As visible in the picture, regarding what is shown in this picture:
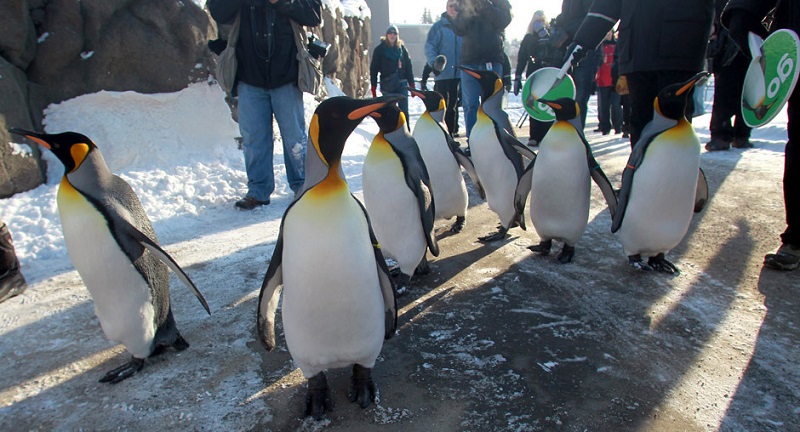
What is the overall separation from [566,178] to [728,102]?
154 inches

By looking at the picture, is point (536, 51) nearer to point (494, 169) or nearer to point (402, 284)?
point (494, 169)

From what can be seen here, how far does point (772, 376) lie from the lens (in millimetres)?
1748

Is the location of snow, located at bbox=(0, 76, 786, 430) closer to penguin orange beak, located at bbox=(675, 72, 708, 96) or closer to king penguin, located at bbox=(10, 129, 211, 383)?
king penguin, located at bbox=(10, 129, 211, 383)

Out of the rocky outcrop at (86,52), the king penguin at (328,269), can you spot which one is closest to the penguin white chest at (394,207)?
the king penguin at (328,269)

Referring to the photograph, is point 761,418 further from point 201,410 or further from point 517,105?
point 517,105

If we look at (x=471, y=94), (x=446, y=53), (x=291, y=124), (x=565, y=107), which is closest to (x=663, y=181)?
(x=565, y=107)

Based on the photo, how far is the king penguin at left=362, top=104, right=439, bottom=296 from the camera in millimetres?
2564

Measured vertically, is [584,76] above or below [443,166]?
above

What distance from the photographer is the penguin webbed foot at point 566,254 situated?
2.91 metres

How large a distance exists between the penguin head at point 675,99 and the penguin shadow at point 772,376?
958mm

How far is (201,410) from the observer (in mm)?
1678

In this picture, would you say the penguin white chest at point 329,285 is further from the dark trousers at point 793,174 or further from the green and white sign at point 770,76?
the dark trousers at point 793,174

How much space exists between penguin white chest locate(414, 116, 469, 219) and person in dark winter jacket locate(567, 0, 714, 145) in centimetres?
104

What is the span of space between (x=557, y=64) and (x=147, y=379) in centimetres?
619
